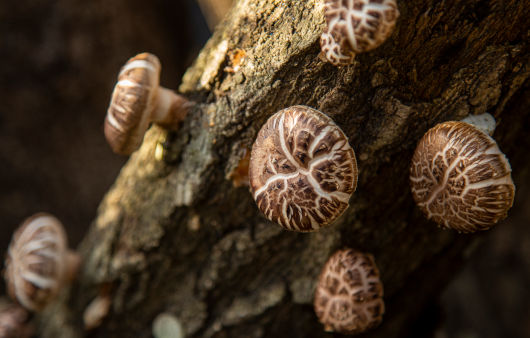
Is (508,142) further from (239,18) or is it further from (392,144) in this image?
(239,18)

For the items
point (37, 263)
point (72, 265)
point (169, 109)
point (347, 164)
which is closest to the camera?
point (347, 164)

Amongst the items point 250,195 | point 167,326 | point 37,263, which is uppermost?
point 37,263

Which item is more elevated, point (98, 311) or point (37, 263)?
point (37, 263)

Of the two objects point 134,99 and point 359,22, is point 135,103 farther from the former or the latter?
point 359,22

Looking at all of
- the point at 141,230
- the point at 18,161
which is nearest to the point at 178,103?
the point at 141,230

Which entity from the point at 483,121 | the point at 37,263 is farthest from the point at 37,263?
the point at 483,121

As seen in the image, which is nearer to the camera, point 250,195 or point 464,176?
point 464,176

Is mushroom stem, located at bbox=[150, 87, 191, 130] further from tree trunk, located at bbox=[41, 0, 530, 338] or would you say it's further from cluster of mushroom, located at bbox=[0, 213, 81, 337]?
cluster of mushroom, located at bbox=[0, 213, 81, 337]
